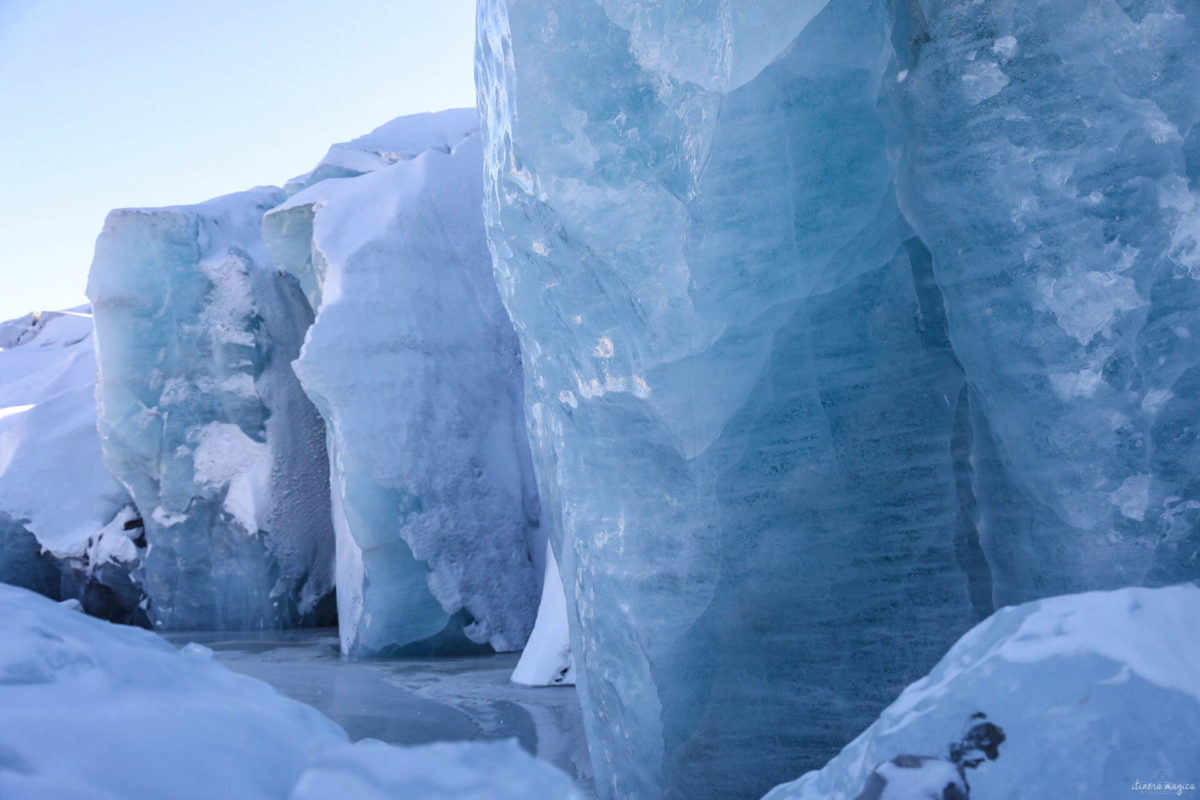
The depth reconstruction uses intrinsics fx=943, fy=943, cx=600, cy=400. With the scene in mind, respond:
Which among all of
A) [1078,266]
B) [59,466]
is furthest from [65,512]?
[1078,266]

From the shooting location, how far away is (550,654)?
4.26 metres

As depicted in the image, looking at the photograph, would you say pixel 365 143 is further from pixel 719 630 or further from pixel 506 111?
pixel 719 630

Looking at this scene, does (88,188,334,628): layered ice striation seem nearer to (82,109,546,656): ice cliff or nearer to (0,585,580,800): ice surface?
(82,109,546,656): ice cliff

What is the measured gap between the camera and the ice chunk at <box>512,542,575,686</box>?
4.21 meters

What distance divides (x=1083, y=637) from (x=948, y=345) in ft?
3.45

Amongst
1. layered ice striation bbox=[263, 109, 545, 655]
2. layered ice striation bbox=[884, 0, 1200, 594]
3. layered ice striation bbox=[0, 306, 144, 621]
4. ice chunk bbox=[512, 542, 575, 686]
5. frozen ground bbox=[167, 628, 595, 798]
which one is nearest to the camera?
layered ice striation bbox=[884, 0, 1200, 594]

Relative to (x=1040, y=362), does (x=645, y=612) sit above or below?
below

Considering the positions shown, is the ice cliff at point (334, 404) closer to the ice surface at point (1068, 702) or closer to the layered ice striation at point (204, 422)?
the layered ice striation at point (204, 422)

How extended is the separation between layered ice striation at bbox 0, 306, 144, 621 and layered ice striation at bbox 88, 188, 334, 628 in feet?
2.39

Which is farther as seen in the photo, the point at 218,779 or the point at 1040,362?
the point at 1040,362

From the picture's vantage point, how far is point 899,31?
2275 millimetres

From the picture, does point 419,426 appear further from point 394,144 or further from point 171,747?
point 171,747

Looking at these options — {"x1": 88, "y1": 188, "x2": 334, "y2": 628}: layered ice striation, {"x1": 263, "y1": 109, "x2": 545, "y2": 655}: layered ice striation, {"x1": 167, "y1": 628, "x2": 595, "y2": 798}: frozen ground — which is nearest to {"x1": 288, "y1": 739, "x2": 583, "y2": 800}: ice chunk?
{"x1": 167, "y1": 628, "x2": 595, "y2": 798}: frozen ground

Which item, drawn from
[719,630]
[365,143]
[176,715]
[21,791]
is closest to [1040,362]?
[719,630]
